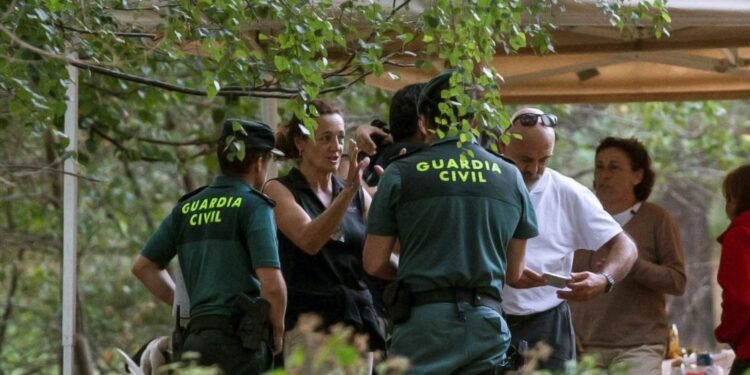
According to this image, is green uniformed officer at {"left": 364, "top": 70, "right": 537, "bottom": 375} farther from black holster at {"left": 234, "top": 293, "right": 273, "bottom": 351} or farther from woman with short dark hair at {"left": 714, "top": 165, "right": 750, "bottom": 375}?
woman with short dark hair at {"left": 714, "top": 165, "right": 750, "bottom": 375}

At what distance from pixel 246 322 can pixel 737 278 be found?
2.11 m

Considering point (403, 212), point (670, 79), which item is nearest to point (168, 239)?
point (403, 212)

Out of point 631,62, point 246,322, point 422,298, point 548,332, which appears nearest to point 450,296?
point 422,298

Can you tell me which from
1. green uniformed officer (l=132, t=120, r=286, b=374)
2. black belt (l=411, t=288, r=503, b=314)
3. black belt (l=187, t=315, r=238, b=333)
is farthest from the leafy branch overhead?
black belt (l=187, t=315, r=238, b=333)

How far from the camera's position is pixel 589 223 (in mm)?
6379

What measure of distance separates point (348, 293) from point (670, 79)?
3.97 meters

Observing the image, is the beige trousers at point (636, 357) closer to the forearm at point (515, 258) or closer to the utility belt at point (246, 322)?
the forearm at point (515, 258)

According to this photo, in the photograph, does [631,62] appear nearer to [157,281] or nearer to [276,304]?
[157,281]

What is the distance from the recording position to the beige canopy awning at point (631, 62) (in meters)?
6.50

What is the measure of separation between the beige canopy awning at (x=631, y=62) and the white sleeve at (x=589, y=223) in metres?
0.71

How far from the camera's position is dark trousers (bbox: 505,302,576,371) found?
246 inches

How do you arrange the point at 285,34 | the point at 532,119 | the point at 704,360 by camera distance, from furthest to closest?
the point at 704,360
the point at 532,119
the point at 285,34

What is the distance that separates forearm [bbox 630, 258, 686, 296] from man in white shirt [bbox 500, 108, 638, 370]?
2.11ft

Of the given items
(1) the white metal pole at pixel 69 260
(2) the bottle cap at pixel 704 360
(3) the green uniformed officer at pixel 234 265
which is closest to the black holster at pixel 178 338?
(3) the green uniformed officer at pixel 234 265
